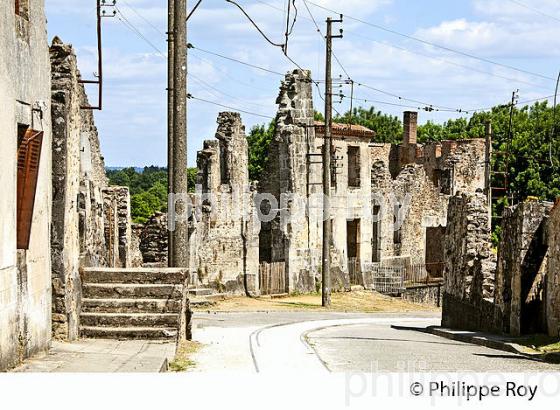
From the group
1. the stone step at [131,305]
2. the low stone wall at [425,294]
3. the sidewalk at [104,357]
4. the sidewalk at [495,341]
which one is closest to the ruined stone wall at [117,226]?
the sidewalk at [495,341]

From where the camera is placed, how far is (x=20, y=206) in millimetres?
14828

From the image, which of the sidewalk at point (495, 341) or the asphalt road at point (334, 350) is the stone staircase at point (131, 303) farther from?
the sidewalk at point (495, 341)

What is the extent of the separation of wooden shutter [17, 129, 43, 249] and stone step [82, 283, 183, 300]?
3.66 meters

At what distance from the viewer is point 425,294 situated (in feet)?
164

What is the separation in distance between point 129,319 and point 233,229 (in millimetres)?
22422

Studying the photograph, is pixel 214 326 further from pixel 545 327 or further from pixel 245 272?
pixel 245 272

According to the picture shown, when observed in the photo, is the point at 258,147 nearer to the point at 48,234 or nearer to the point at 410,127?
the point at 410,127

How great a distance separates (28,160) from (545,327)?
1038 centimetres

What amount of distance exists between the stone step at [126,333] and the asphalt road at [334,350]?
63 cm

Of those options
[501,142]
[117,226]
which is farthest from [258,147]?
[117,226]

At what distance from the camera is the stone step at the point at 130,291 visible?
18842mm

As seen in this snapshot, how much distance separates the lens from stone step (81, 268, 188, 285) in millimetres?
19031

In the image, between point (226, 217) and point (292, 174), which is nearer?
point (226, 217)

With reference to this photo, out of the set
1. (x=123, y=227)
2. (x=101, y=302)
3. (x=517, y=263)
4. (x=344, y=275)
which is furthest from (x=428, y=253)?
(x=101, y=302)
